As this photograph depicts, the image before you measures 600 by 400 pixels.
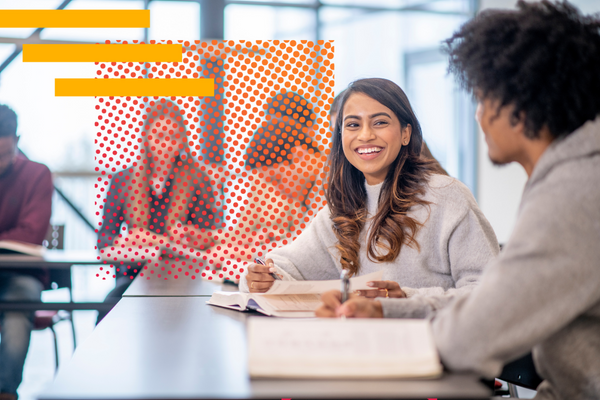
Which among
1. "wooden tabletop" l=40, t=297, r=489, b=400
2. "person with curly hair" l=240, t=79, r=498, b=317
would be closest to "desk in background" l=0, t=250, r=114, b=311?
"person with curly hair" l=240, t=79, r=498, b=317

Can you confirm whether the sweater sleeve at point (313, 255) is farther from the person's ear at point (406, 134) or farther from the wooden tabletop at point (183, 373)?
the wooden tabletop at point (183, 373)

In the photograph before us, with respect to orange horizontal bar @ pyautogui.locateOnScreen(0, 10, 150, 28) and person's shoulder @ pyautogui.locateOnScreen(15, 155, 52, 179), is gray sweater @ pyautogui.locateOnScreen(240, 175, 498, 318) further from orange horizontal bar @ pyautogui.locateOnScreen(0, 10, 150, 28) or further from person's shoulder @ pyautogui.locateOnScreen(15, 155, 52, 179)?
person's shoulder @ pyautogui.locateOnScreen(15, 155, 52, 179)

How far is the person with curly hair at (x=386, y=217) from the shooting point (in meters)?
1.49

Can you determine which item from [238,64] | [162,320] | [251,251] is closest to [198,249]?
[251,251]

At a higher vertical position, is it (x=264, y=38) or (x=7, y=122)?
(x=264, y=38)

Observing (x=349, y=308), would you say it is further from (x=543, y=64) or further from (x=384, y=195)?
(x=384, y=195)

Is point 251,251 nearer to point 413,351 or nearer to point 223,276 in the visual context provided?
point 223,276

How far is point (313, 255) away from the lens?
5.69 ft

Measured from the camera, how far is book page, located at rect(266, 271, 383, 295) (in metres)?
1.27

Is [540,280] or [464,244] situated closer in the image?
[540,280]

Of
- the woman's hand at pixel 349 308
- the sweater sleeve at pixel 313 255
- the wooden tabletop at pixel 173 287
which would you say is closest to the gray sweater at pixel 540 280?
the woman's hand at pixel 349 308

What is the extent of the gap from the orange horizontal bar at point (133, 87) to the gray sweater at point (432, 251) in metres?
0.78

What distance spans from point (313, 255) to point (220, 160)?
0.73 metres

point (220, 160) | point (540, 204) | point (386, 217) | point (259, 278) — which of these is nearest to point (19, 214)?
point (220, 160)
